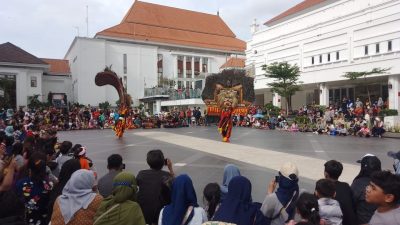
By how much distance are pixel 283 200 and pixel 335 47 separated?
34.8 metres

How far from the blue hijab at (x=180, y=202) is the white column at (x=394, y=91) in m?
29.3

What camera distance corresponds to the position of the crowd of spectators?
332 cm

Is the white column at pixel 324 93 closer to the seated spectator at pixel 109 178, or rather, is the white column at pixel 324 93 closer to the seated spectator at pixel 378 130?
the seated spectator at pixel 378 130

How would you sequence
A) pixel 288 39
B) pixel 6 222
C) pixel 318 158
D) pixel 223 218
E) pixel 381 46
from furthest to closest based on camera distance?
pixel 288 39 < pixel 381 46 < pixel 318 158 < pixel 223 218 < pixel 6 222

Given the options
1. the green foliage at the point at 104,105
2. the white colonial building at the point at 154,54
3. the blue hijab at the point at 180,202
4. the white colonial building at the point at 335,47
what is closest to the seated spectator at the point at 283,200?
the blue hijab at the point at 180,202

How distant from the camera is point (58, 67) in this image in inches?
2235

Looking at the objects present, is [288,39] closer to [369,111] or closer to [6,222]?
[369,111]

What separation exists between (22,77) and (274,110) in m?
31.7

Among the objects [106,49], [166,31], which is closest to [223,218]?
[106,49]

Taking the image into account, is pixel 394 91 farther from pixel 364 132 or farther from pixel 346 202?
pixel 346 202

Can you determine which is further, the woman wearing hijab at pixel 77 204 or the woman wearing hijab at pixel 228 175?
the woman wearing hijab at pixel 228 175

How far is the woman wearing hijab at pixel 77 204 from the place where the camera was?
144 inches

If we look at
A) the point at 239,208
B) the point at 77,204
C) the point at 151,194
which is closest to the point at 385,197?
the point at 239,208

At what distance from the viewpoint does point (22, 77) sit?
151ft
